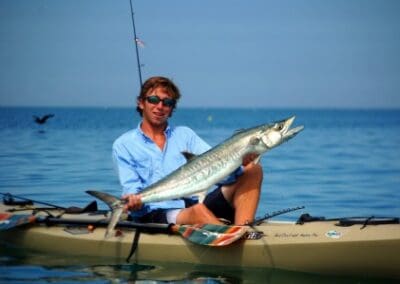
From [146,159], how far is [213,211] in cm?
84

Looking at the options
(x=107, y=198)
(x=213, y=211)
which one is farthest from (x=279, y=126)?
(x=107, y=198)

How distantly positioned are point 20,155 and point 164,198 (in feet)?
53.8

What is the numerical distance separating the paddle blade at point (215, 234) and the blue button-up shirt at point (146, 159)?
506mm

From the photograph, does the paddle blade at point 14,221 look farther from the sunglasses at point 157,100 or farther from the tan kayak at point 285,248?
the sunglasses at point 157,100

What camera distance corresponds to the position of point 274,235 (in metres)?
6.58

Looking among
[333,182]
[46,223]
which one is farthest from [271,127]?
[333,182]

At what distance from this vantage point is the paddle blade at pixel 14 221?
7.52 metres

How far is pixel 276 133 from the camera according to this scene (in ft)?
19.8

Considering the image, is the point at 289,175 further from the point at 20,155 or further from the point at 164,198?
the point at 164,198

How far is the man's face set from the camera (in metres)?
6.75

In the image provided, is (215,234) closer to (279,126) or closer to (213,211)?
(213,211)

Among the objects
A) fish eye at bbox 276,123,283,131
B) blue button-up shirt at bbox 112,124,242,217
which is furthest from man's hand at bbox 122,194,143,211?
fish eye at bbox 276,123,283,131

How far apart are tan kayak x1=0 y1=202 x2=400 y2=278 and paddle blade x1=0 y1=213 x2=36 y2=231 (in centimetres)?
48

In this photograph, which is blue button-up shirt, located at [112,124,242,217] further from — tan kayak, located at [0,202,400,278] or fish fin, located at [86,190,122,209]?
fish fin, located at [86,190,122,209]
